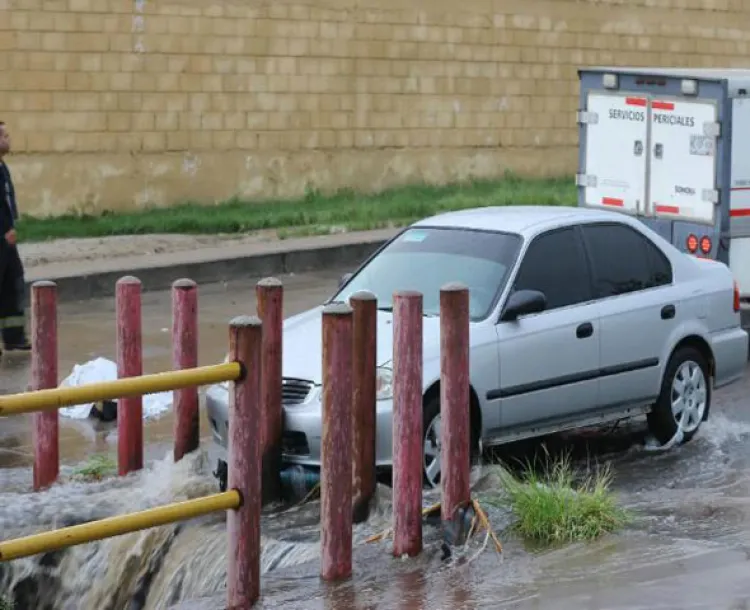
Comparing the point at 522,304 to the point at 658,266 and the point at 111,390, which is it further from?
the point at 111,390

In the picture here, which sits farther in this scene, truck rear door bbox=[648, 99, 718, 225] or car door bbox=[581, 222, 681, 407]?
truck rear door bbox=[648, 99, 718, 225]

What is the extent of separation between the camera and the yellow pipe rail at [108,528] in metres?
5.95

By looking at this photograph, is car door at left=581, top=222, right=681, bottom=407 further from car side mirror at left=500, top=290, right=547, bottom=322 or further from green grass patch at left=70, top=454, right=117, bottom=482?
green grass patch at left=70, top=454, right=117, bottom=482

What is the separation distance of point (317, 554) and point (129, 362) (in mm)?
2006

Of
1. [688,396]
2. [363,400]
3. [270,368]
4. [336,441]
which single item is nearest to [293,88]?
[688,396]

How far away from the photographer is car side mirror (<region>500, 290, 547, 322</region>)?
9.80 m

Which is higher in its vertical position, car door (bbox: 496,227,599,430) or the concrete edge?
car door (bbox: 496,227,599,430)

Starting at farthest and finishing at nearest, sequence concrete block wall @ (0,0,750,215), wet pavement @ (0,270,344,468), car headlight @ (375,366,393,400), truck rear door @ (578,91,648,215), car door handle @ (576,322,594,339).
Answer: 1. concrete block wall @ (0,0,750,215)
2. truck rear door @ (578,91,648,215)
3. wet pavement @ (0,270,344,468)
4. car door handle @ (576,322,594,339)
5. car headlight @ (375,366,393,400)

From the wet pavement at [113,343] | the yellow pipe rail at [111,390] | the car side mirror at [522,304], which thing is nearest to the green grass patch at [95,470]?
the wet pavement at [113,343]

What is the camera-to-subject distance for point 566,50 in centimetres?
2786

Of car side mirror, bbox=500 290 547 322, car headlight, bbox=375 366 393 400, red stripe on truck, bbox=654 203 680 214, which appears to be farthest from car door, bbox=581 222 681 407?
red stripe on truck, bbox=654 203 680 214

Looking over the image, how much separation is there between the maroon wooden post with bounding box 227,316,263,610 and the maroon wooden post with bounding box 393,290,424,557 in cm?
79

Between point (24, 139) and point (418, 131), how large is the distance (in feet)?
22.6

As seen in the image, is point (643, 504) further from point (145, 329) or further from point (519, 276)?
point (145, 329)
